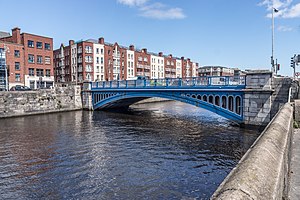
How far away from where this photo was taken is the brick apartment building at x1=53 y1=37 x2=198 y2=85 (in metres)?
61.8

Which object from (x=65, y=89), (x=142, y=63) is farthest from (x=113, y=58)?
(x=65, y=89)

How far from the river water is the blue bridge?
6.88 ft

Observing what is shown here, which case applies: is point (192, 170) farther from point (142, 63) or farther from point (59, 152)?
point (142, 63)

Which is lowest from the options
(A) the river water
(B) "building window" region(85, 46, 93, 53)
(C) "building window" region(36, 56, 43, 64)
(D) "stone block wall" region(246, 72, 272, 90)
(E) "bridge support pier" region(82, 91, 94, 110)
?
(A) the river water

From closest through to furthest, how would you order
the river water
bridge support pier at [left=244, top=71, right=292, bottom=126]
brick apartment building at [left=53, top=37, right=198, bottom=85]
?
the river water, bridge support pier at [left=244, top=71, right=292, bottom=126], brick apartment building at [left=53, top=37, right=198, bottom=85]

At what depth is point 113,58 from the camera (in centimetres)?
6794

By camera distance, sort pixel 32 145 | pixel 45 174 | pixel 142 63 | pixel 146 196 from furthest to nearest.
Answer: pixel 142 63
pixel 32 145
pixel 45 174
pixel 146 196

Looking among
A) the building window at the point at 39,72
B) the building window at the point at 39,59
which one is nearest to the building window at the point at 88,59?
the building window at the point at 39,59

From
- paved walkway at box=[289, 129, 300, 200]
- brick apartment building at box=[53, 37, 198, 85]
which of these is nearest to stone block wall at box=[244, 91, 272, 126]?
paved walkway at box=[289, 129, 300, 200]

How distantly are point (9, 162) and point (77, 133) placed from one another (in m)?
7.12

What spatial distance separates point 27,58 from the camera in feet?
154

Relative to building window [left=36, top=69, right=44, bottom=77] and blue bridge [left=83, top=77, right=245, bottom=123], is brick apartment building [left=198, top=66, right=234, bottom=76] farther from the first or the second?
blue bridge [left=83, top=77, right=245, bottom=123]

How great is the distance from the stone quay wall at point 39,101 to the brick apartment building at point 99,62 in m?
16.0

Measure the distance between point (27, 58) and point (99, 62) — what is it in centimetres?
2074
